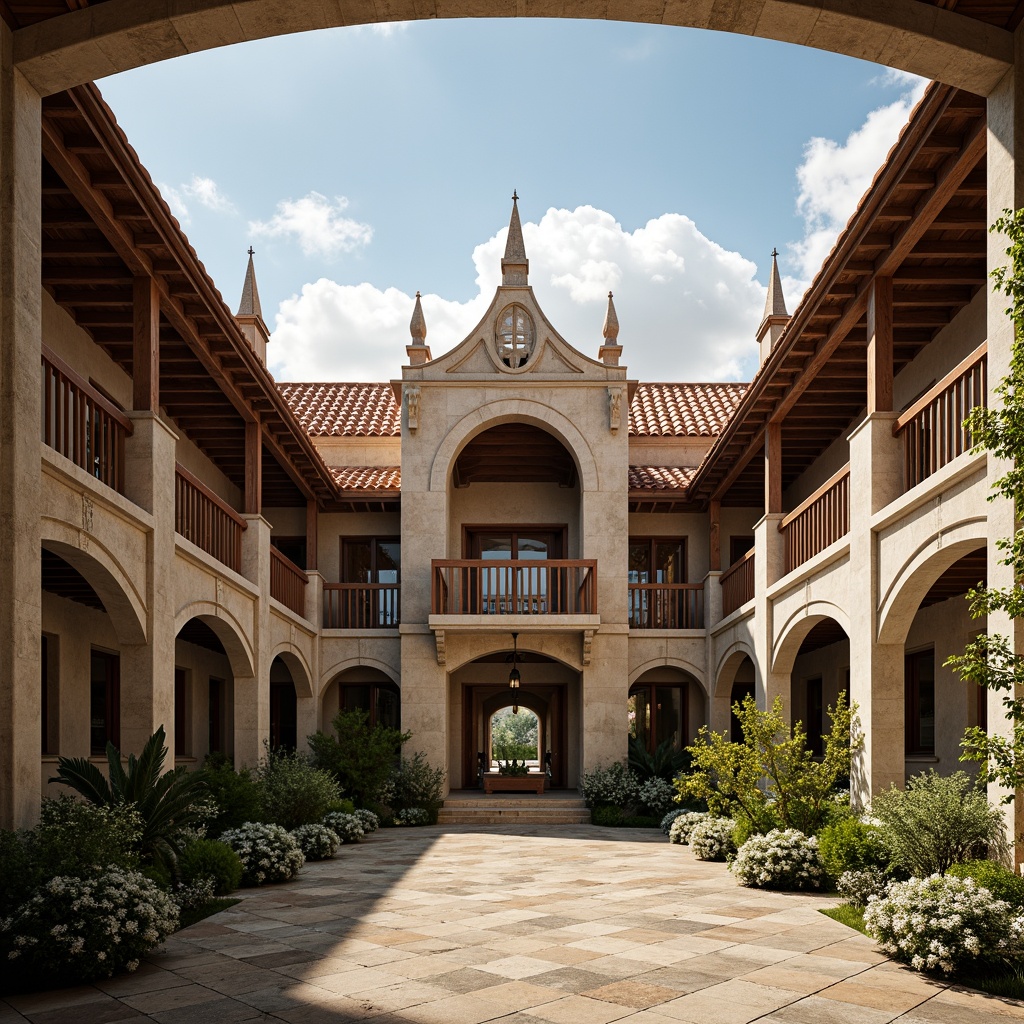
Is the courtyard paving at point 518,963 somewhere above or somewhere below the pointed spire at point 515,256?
below

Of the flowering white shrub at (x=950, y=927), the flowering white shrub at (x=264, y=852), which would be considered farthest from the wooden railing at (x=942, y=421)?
the flowering white shrub at (x=264, y=852)

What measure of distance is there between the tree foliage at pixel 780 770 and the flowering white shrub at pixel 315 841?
4717 mm

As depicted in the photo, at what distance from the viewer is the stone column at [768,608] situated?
17188 mm

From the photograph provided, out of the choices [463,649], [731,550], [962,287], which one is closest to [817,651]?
[731,550]

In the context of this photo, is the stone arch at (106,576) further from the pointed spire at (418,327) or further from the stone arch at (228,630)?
the pointed spire at (418,327)

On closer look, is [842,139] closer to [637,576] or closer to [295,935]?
[295,935]

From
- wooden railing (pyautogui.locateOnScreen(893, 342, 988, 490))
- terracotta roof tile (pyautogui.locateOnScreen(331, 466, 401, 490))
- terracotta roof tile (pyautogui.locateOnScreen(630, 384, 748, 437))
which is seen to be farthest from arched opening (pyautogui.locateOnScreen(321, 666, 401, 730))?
wooden railing (pyautogui.locateOnScreen(893, 342, 988, 490))

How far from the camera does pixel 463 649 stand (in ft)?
71.9

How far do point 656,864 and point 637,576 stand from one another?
36.3 ft

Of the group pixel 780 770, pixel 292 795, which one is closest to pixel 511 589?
pixel 292 795

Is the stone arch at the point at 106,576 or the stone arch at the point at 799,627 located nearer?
the stone arch at the point at 106,576

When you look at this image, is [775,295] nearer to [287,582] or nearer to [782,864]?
[287,582]

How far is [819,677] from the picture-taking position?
71.4 ft

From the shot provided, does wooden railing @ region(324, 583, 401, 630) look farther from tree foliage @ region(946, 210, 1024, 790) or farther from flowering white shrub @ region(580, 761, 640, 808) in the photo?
tree foliage @ region(946, 210, 1024, 790)
